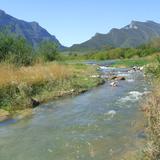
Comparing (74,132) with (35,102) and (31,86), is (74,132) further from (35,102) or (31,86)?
(31,86)

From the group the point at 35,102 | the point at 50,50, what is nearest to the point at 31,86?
the point at 35,102

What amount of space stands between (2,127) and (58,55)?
6350cm

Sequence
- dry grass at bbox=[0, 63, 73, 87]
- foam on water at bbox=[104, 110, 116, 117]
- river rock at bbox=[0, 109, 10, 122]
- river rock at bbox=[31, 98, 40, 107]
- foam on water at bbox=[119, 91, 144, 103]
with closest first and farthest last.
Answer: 1. foam on water at bbox=[104, 110, 116, 117]
2. river rock at bbox=[0, 109, 10, 122]
3. river rock at bbox=[31, 98, 40, 107]
4. foam on water at bbox=[119, 91, 144, 103]
5. dry grass at bbox=[0, 63, 73, 87]

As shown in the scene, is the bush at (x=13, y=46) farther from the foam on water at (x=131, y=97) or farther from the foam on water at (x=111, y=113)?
the foam on water at (x=111, y=113)

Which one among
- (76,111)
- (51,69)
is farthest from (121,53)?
(76,111)

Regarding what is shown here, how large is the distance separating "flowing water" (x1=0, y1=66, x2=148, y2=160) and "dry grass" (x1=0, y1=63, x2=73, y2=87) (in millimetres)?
3367

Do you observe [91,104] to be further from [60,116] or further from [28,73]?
[28,73]

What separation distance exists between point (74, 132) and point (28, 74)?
1334 centimetres

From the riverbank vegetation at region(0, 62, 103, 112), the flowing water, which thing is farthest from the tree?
the flowing water

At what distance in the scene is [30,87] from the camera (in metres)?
24.6

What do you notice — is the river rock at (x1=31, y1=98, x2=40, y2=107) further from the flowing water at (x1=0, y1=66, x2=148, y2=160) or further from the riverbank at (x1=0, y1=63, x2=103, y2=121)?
the flowing water at (x1=0, y1=66, x2=148, y2=160)

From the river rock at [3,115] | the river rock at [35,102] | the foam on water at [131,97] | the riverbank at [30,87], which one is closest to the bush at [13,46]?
the riverbank at [30,87]

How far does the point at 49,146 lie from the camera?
42.7ft

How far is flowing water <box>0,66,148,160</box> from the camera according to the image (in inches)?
476
